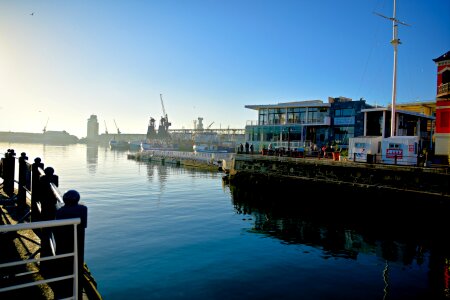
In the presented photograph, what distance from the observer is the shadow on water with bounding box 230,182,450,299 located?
16.1 m

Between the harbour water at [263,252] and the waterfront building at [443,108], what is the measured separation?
16.3 metres

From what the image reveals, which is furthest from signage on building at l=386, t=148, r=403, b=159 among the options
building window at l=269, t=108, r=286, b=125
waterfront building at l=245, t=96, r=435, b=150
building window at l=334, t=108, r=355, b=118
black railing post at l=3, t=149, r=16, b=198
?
building window at l=269, t=108, r=286, b=125

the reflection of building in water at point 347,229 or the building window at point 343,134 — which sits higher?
the building window at point 343,134

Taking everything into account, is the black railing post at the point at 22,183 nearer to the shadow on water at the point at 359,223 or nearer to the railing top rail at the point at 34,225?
the railing top rail at the point at 34,225

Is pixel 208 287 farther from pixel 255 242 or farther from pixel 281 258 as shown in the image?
pixel 255 242

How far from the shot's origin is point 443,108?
3603 centimetres

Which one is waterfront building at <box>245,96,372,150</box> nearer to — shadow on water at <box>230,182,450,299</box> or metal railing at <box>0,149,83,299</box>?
shadow on water at <box>230,182,450,299</box>

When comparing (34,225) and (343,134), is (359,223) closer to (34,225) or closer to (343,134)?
(34,225)

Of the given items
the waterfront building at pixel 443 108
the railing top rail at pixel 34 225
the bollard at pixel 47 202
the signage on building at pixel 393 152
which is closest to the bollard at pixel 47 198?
the bollard at pixel 47 202

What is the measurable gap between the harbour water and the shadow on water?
74 mm

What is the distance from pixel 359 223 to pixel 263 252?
10.3m

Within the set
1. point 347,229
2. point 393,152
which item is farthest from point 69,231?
point 393,152

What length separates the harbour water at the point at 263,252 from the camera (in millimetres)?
11750

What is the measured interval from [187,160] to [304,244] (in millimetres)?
58569
